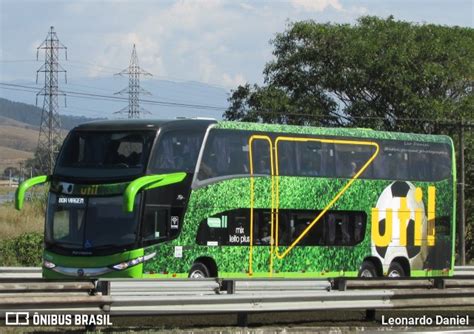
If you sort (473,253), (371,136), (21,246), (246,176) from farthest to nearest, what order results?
(473,253)
(21,246)
(371,136)
(246,176)

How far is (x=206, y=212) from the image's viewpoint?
72.7 ft

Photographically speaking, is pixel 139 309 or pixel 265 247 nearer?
pixel 139 309

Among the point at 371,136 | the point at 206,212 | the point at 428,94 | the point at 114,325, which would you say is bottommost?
the point at 114,325

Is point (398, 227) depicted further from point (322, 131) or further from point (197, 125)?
point (197, 125)

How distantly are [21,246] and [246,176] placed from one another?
1822cm

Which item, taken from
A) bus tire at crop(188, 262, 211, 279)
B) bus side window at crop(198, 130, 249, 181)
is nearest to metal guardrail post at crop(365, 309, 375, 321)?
bus tire at crop(188, 262, 211, 279)

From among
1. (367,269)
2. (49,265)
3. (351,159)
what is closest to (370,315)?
(49,265)

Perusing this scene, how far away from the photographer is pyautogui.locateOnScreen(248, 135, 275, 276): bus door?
23062 mm

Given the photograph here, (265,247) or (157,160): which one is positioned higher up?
(157,160)

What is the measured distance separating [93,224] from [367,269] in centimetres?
781

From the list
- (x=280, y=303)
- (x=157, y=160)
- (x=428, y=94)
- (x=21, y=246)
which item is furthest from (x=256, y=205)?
(x=428, y=94)

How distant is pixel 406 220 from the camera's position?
26469mm

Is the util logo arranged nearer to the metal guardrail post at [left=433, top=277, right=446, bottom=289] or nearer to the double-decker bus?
the double-decker bus

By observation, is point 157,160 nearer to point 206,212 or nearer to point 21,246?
point 206,212
